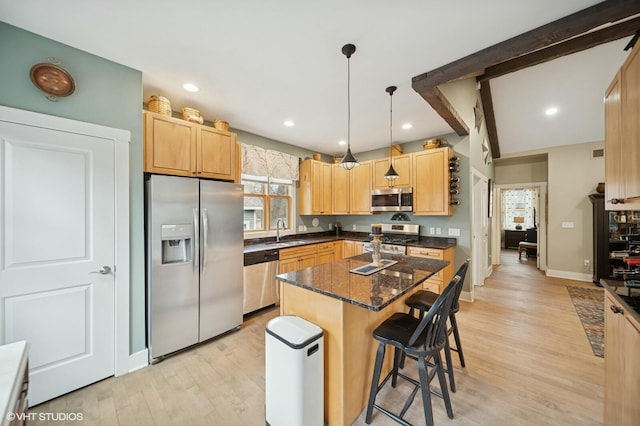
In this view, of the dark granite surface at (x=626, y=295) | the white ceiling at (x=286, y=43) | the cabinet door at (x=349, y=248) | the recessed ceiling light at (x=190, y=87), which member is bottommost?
the cabinet door at (x=349, y=248)

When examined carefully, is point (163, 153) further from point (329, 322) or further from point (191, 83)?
point (329, 322)

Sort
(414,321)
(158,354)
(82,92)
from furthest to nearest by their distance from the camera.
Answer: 1. (158,354)
2. (82,92)
3. (414,321)

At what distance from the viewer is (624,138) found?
123cm

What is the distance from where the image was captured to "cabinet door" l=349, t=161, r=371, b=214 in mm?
4633

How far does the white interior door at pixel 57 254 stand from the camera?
5.53 ft

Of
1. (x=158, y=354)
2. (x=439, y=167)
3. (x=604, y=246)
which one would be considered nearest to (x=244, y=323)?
(x=158, y=354)

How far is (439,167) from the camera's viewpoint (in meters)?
3.75

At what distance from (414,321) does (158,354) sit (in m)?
2.34

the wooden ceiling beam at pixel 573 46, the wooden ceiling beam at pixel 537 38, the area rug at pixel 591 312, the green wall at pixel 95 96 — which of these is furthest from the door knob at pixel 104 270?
the wooden ceiling beam at pixel 573 46

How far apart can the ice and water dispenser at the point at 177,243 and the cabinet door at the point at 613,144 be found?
3.19 meters

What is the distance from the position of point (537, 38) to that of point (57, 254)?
393 centimetres

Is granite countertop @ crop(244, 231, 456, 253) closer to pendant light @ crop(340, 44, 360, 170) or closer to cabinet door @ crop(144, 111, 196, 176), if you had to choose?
cabinet door @ crop(144, 111, 196, 176)

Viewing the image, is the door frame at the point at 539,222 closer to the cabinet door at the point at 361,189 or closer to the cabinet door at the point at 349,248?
the cabinet door at the point at 361,189

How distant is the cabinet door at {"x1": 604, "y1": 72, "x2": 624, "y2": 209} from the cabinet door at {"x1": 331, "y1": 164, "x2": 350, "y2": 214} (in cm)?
361
